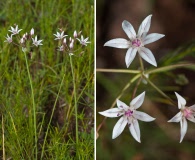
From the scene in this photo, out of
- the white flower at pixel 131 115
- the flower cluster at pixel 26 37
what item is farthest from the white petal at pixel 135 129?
the flower cluster at pixel 26 37

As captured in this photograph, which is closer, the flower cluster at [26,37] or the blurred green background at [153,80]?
the flower cluster at [26,37]

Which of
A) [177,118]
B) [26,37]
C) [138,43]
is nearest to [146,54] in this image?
[138,43]

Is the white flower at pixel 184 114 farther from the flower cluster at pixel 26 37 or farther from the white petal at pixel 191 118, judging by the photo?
the flower cluster at pixel 26 37

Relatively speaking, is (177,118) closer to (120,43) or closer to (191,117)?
(191,117)

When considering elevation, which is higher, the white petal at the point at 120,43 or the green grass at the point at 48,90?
the white petal at the point at 120,43

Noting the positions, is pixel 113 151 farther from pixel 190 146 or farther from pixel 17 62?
pixel 17 62

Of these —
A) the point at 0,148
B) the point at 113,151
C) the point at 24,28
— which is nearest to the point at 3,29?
the point at 24,28

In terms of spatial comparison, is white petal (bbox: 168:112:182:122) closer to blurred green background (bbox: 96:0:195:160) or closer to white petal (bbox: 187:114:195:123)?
white petal (bbox: 187:114:195:123)

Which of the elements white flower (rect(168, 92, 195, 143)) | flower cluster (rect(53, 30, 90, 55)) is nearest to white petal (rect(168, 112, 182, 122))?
white flower (rect(168, 92, 195, 143))
